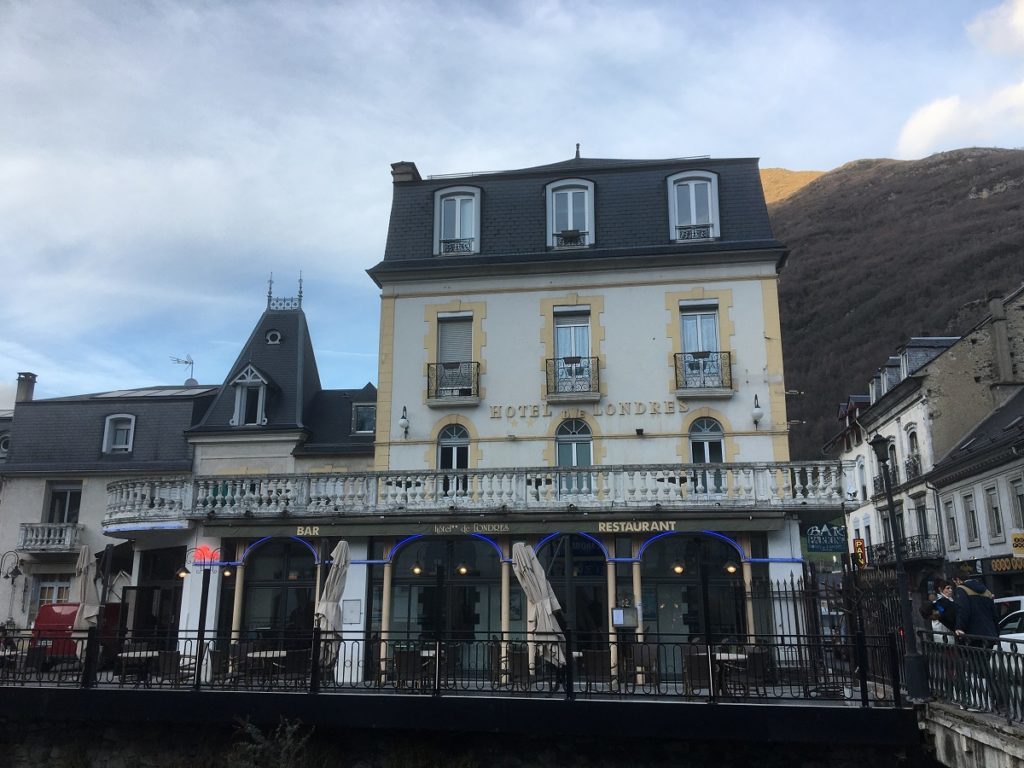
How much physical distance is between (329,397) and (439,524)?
32.4 feet

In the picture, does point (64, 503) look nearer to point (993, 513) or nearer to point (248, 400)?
point (248, 400)

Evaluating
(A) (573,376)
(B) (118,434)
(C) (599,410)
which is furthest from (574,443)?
(B) (118,434)

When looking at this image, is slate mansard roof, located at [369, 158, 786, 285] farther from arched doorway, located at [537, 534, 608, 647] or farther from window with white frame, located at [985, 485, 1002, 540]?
window with white frame, located at [985, 485, 1002, 540]

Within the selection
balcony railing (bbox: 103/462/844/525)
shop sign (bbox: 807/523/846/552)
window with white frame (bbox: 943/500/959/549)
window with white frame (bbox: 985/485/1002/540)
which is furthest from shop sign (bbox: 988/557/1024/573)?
shop sign (bbox: 807/523/846/552)

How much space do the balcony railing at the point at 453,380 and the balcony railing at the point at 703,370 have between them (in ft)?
16.0

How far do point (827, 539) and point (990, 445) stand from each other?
1729 cm

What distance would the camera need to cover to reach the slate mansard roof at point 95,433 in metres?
27.2

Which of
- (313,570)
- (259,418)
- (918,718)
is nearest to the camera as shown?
(918,718)

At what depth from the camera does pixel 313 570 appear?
1959 cm

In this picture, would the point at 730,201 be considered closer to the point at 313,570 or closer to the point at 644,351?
the point at 644,351

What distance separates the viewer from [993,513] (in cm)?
3041

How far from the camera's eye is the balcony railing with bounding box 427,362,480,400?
2130 cm

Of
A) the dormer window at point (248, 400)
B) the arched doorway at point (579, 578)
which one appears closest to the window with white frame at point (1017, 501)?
the arched doorway at point (579, 578)

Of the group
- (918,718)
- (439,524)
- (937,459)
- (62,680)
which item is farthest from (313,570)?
(937,459)
